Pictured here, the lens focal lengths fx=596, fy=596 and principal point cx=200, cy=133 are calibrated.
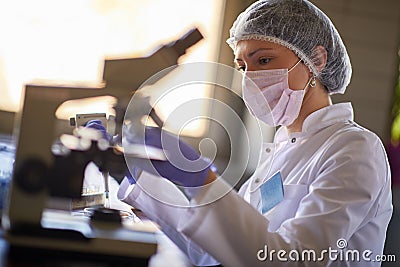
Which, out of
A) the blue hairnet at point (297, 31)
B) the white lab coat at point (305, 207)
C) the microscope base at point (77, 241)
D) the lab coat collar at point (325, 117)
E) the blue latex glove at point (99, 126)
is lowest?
the microscope base at point (77, 241)

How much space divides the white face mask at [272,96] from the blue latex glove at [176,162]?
35cm

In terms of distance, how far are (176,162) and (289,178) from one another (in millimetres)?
362

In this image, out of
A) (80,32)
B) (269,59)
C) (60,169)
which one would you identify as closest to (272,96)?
(269,59)

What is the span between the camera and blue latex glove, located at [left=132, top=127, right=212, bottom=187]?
977 millimetres

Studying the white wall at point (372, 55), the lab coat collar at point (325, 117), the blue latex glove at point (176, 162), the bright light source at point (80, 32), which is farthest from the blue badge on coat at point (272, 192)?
the white wall at point (372, 55)

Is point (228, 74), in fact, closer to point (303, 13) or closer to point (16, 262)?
point (303, 13)

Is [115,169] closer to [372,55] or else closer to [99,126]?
[99,126]

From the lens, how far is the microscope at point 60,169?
0.95 meters

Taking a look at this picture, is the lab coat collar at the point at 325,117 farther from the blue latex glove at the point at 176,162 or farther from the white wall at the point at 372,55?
the white wall at the point at 372,55

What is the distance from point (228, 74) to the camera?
1534mm

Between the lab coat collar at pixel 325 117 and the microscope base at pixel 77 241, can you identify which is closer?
the microscope base at pixel 77 241

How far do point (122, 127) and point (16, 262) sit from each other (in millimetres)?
265

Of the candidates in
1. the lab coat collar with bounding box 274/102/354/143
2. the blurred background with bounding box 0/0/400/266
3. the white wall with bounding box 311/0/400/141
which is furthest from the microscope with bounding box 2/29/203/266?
the white wall with bounding box 311/0/400/141

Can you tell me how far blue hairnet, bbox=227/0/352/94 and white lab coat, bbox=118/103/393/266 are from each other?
0.12 metres
